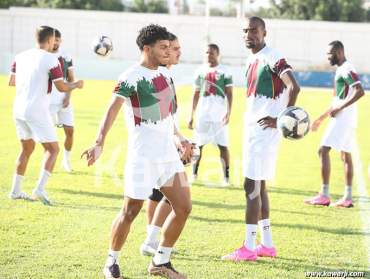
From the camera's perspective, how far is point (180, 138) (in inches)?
241

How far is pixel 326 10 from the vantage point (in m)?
69.4

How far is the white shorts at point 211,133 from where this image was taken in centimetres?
1180

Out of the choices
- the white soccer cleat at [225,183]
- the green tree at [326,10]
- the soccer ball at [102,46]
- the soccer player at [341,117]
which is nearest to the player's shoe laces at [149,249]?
the soccer player at [341,117]

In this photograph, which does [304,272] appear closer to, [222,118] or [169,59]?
[169,59]

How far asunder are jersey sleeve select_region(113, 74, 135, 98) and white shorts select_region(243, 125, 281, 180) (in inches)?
65.7

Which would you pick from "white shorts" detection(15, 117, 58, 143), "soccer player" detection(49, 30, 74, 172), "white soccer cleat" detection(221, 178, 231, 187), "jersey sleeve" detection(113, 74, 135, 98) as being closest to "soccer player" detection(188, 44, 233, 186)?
"white soccer cleat" detection(221, 178, 231, 187)

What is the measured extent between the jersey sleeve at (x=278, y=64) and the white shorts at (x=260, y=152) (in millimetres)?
579

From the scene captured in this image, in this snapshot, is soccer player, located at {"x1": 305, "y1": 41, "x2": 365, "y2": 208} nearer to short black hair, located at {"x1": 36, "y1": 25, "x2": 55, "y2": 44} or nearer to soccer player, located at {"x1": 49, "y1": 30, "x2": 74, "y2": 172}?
short black hair, located at {"x1": 36, "y1": 25, "x2": 55, "y2": 44}

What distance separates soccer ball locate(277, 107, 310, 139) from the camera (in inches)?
258

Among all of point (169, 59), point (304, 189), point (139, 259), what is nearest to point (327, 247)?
point (139, 259)

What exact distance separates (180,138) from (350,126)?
4.72m

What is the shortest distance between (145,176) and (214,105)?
618cm

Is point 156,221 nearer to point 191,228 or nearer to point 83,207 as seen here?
point 191,228

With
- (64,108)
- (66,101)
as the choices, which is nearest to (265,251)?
(66,101)
